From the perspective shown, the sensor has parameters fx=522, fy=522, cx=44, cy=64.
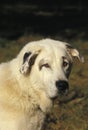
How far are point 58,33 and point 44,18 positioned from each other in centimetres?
649

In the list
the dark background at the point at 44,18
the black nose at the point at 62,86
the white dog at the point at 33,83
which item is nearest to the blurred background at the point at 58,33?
the dark background at the point at 44,18

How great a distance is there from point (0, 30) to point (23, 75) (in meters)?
17.2

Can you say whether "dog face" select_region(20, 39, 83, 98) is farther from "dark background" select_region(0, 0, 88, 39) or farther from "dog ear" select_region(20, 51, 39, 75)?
"dark background" select_region(0, 0, 88, 39)

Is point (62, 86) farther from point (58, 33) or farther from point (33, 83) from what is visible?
point (58, 33)

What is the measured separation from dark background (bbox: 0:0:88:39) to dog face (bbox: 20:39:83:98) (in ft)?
47.8

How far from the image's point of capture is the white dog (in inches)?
245

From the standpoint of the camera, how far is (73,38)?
21.3 metres

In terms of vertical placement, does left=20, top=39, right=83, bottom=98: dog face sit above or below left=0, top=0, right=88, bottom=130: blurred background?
above

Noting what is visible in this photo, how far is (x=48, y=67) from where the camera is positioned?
6.25m

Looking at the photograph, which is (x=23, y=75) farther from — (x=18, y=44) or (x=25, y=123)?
(x=18, y=44)

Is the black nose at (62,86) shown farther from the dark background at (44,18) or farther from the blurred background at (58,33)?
the dark background at (44,18)

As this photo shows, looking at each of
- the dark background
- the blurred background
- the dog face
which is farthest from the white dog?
the dark background

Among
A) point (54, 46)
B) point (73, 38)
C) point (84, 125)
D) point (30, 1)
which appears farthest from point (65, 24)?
point (54, 46)

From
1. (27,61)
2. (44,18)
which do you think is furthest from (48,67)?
(44,18)
